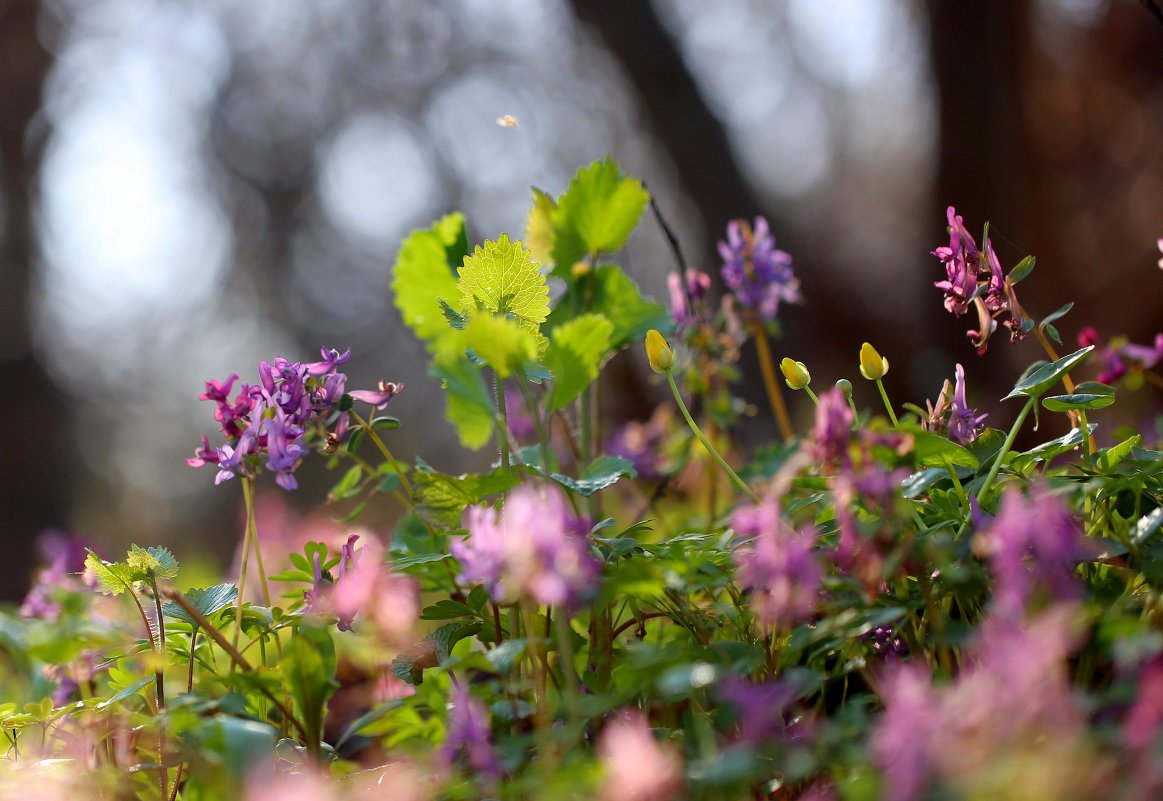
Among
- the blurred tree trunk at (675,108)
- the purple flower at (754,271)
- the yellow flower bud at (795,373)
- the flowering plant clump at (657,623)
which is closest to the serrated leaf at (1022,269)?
the flowering plant clump at (657,623)

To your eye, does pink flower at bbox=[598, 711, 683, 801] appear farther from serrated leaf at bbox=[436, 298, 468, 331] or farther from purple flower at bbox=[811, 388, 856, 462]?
serrated leaf at bbox=[436, 298, 468, 331]

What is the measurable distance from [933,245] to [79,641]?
3298 mm

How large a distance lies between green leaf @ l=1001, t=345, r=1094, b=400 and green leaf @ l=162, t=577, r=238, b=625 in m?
0.79

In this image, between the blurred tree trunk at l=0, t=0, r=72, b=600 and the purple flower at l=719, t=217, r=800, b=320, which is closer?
the purple flower at l=719, t=217, r=800, b=320

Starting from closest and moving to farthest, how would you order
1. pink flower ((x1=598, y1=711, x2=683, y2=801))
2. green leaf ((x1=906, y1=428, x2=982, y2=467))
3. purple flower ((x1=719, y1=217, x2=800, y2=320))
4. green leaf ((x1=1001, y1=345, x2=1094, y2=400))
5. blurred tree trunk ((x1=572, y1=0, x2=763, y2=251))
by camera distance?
pink flower ((x1=598, y1=711, x2=683, y2=801)) → green leaf ((x1=906, y1=428, x2=982, y2=467)) → green leaf ((x1=1001, y1=345, x2=1094, y2=400)) → purple flower ((x1=719, y1=217, x2=800, y2=320)) → blurred tree trunk ((x1=572, y1=0, x2=763, y2=251))

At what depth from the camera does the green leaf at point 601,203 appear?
1263 millimetres

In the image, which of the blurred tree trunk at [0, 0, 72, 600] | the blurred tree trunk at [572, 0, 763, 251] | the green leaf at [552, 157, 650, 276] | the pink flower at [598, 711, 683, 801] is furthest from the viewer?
the blurred tree trunk at [0, 0, 72, 600]

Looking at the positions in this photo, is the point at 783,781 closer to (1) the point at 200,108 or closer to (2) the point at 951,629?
(2) the point at 951,629

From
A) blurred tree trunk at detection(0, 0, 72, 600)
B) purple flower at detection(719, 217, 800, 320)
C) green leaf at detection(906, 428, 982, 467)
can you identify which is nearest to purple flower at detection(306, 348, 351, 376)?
green leaf at detection(906, 428, 982, 467)

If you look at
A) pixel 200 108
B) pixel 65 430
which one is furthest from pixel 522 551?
pixel 200 108

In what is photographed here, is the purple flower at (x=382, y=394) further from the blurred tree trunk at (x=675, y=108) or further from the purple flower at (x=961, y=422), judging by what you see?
the blurred tree trunk at (x=675, y=108)

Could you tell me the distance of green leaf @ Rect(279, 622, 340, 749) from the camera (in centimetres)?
73

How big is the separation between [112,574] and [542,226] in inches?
28.4

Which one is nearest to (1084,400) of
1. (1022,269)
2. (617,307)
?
(1022,269)
